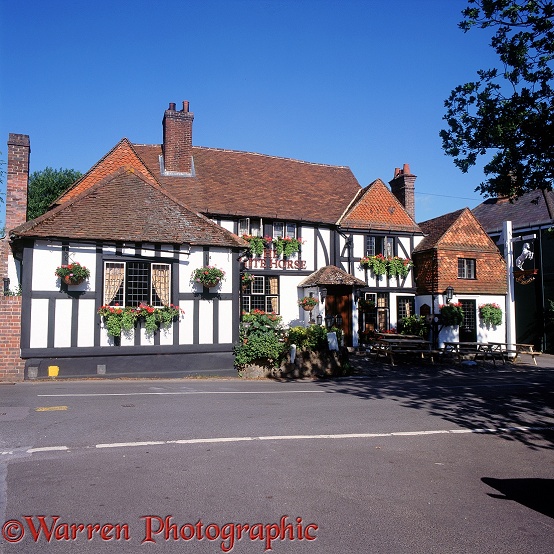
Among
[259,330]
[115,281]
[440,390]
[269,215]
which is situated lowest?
[440,390]

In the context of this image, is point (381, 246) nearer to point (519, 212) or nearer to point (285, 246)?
point (285, 246)

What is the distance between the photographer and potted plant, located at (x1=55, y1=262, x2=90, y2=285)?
602 inches

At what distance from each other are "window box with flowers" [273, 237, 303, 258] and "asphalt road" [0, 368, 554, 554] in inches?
469

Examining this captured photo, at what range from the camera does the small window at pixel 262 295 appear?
74.6ft

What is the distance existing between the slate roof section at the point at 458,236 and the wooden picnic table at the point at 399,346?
198 inches

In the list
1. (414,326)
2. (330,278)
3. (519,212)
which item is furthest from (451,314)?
(519,212)

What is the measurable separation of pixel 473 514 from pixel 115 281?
1331 centimetres

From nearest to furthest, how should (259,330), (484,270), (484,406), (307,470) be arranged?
(307,470) < (484,406) < (259,330) < (484,270)

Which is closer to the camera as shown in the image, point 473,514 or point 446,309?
point 473,514

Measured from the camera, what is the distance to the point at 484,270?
2664 centimetres

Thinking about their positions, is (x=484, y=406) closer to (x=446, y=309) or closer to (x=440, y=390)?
(x=440, y=390)

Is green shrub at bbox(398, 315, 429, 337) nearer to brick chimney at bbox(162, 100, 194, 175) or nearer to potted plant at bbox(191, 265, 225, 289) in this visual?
potted plant at bbox(191, 265, 225, 289)

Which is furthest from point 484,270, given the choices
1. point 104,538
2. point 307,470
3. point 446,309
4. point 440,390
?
point 104,538

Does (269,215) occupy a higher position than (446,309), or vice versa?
(269,215)
